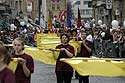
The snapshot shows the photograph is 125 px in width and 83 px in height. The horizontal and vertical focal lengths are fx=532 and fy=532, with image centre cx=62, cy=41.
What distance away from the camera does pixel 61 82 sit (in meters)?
11.4

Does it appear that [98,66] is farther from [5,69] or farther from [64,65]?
[5,69]

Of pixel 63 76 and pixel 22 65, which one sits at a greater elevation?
pixel 22 65

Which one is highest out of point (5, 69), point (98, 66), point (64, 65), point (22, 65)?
point (5, 69)

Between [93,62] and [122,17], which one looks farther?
[122,17]

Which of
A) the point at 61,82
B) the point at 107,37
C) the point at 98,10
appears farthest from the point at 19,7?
the point at 61,82

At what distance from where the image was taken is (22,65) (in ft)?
27.1

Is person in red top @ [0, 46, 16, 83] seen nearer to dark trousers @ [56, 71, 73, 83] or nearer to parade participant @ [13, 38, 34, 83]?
parade participant @ [13, 38, 34, 83]

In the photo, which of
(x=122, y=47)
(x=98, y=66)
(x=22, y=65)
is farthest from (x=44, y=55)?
(x=122, y=47)

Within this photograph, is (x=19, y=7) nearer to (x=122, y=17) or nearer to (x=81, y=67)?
(x=122, y=17)

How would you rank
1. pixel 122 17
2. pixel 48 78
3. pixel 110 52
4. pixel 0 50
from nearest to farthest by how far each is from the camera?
pixel 0 50
pixel 48 78
pixel 110 52
pixel 122 17

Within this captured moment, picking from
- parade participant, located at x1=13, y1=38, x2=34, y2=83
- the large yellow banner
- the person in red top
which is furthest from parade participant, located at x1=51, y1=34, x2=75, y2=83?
the person in red top

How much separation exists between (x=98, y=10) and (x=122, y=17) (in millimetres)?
33549

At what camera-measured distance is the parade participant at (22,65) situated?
8289 millimetres

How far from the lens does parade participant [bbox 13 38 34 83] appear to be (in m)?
8.29
